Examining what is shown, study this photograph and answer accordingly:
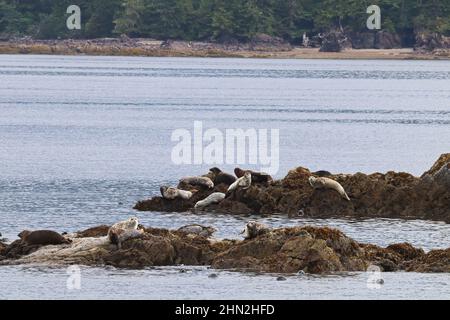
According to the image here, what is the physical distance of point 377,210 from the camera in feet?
151

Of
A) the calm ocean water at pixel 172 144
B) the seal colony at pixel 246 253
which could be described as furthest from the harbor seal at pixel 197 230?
the seal colony at pixel 246 253

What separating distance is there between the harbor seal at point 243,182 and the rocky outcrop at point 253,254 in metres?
10.0

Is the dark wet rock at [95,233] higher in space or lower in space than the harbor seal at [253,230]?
lower

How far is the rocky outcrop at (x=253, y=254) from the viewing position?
34.6 meters

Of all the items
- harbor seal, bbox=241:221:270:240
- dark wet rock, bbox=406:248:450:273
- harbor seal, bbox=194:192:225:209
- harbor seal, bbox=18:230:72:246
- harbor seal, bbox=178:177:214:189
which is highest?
harbor seal, bbox=241:221:270:240

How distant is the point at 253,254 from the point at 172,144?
139 ft

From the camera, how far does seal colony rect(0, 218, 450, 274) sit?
3462 centimetres

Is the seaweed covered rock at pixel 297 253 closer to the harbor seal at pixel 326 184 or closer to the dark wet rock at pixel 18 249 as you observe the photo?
the dark wet rock at pixel 18 249

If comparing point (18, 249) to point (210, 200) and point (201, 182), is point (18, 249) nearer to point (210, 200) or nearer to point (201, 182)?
point (210, 200)

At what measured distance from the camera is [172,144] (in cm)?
7769

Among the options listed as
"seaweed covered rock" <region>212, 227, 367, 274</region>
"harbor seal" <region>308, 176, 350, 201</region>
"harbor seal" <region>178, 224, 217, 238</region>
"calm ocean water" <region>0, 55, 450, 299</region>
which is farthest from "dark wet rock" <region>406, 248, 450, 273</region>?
"harbor seal" <region>308, 176, 350, 201</region>

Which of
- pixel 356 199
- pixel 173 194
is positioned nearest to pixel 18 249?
pixel 173 194

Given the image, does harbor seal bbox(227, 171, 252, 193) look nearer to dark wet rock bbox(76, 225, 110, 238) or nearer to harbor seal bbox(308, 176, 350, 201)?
harbor seal bbox(308, 176, 350, 201)
